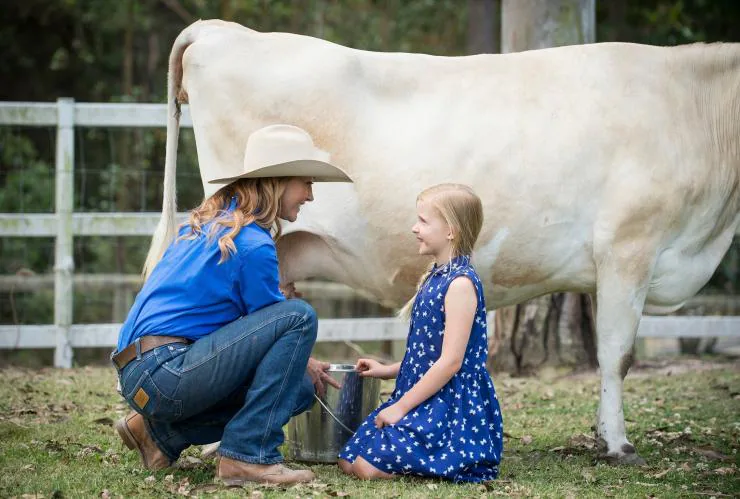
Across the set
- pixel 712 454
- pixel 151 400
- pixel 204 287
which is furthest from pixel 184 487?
pixel 712 454

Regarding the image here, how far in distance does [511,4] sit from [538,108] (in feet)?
7.60

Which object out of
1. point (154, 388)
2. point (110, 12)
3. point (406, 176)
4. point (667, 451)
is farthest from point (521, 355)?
point (110, 12)

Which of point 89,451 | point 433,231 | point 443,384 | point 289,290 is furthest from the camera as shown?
point 289,290

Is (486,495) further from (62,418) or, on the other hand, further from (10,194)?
(10,194)

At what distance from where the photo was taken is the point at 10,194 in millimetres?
11250

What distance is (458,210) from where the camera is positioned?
13.2 ft

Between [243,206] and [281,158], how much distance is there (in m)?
0.23

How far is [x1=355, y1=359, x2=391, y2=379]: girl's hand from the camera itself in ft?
13.8

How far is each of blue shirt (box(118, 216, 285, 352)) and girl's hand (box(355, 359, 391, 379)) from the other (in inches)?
24.8

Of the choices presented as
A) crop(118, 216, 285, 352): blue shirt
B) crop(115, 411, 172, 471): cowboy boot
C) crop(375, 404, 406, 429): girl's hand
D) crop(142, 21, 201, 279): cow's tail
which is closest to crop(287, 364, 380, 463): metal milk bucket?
crop(375, 404, 406, 429): girl's hand

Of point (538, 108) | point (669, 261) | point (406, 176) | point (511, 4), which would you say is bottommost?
point (669, 261)

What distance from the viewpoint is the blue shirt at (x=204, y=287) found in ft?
12.1

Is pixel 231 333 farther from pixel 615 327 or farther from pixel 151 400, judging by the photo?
pixel 615 327

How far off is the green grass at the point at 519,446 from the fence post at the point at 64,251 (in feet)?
1.03
